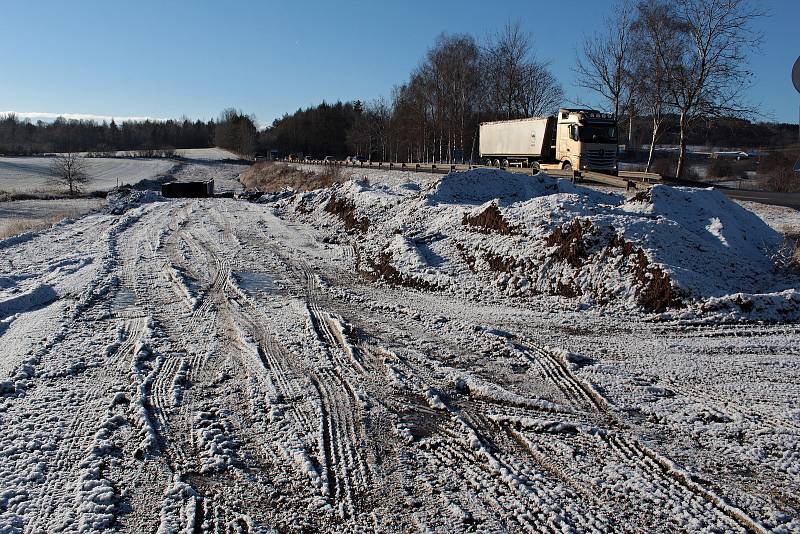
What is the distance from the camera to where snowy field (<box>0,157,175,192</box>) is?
2227 inches

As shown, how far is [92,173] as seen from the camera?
74.8m

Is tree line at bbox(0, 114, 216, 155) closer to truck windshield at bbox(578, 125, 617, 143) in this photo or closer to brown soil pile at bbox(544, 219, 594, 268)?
truck windshield at bbox(578, 125, 617, 143)

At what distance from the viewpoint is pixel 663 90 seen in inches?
1037

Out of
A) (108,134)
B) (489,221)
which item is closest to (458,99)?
(489,221)

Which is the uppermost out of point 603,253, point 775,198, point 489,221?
point 775,198

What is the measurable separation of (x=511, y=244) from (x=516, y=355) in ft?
14.7

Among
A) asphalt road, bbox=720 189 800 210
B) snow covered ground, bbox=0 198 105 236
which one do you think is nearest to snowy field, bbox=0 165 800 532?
asphalt road, bbox=720 189 800 210

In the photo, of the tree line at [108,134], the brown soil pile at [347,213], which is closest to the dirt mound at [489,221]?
the brown soil pile at [347,213]

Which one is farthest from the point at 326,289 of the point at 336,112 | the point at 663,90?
the point at 336,112

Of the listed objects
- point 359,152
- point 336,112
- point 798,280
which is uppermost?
point 336,112

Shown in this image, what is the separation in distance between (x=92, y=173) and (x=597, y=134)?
6880cm

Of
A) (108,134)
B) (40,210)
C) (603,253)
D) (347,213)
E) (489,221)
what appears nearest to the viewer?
(603,253)

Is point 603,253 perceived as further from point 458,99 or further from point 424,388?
point 458,99

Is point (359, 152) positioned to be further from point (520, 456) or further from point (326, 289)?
point (520, 456)
